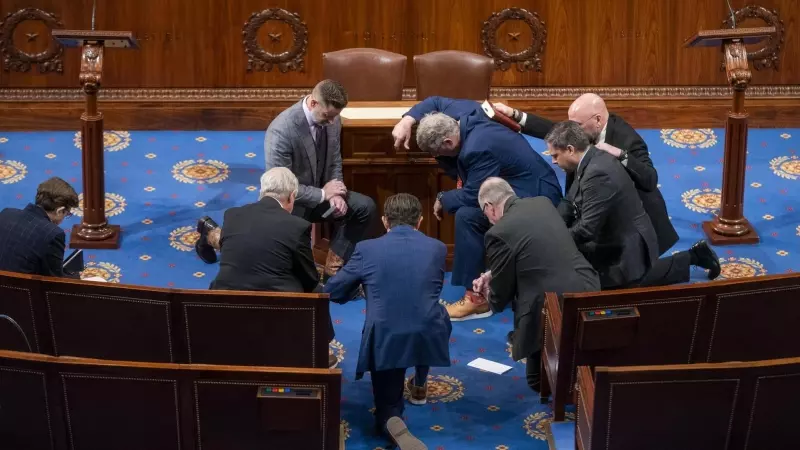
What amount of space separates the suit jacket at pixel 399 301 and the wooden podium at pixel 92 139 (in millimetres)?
2183

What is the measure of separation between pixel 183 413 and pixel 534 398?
1849 mm

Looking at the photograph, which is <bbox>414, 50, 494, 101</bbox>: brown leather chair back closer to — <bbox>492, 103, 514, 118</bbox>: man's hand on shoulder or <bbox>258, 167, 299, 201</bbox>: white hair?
<bbox>492, 103, 514, 118</bbox>: man's hand on shoulder

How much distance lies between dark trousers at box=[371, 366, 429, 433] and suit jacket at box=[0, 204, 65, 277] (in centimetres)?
145

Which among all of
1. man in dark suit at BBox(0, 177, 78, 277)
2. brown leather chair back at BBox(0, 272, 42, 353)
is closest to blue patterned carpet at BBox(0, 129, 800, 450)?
man in dark suit at BBox(0, 177, 78, 277)

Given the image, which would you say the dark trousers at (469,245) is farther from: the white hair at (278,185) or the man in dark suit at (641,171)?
the white hair at (278,185)

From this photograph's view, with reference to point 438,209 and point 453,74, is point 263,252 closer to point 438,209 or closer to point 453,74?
point 438,209

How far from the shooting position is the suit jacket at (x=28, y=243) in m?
5.28

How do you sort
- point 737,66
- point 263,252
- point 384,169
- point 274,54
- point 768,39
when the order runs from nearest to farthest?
1. point 263,252
2. point 384,169
3. point 737,66
4. point 274,54
5. point 768,39

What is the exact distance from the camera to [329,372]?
401 centimetres

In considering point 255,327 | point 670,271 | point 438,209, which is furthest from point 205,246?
point 670,271

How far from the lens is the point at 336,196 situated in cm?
636

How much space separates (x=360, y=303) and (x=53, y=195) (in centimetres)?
169

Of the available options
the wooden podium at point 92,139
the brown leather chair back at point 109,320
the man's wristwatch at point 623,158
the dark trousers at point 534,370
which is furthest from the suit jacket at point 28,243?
the man's wristwatch at point 623,158

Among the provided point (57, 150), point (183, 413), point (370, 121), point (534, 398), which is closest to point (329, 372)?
point (183, 413)
